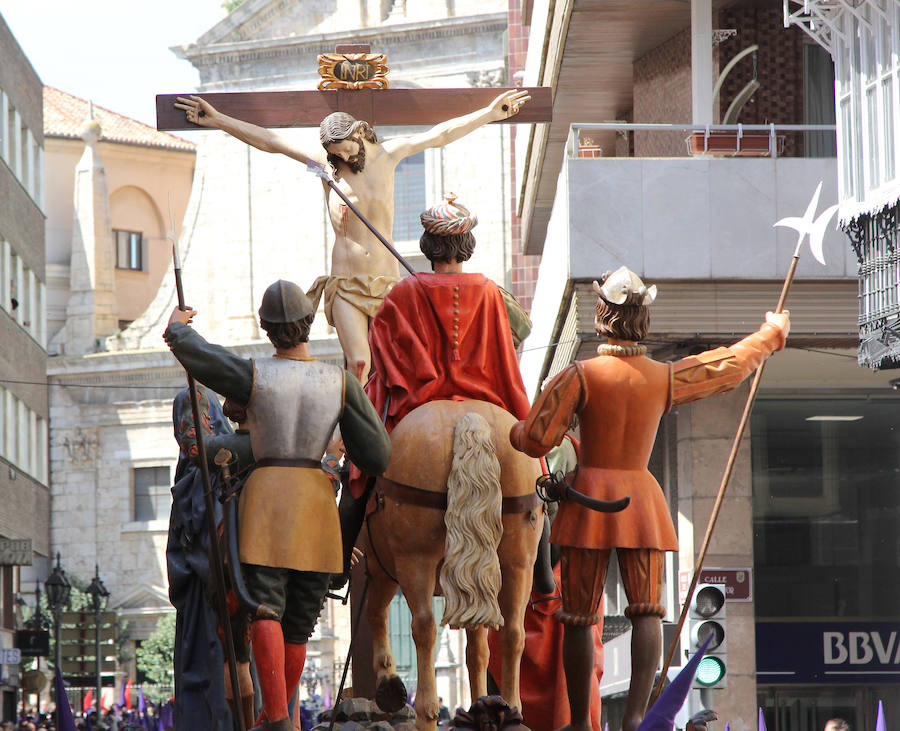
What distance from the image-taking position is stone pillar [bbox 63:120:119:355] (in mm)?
60031

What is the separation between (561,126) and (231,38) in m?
28.2

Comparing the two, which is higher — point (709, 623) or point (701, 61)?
point (701, 61)

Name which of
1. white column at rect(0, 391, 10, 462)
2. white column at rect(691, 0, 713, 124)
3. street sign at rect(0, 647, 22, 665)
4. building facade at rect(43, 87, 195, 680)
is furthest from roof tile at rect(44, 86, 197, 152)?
white column at rect(691, 0, 713, 124)

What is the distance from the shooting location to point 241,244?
56.2 metres

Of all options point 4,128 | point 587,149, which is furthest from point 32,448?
point 587,149

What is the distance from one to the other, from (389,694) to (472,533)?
1249 mm

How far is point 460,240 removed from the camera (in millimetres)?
9688

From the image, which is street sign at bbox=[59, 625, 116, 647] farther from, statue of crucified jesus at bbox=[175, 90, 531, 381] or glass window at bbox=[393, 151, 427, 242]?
glass window at bbox=[393, 151, 427, 242]

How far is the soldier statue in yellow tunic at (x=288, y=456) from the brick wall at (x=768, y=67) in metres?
12.7

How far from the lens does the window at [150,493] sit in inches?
2285

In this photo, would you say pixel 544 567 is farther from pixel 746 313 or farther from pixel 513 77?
pixel 513 77

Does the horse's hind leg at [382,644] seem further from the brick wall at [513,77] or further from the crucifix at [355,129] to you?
the brick wall at [513,77]

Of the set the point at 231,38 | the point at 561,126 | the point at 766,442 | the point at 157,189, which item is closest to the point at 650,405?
the point at 766,442

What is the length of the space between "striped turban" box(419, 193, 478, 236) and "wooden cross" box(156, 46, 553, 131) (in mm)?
3926
